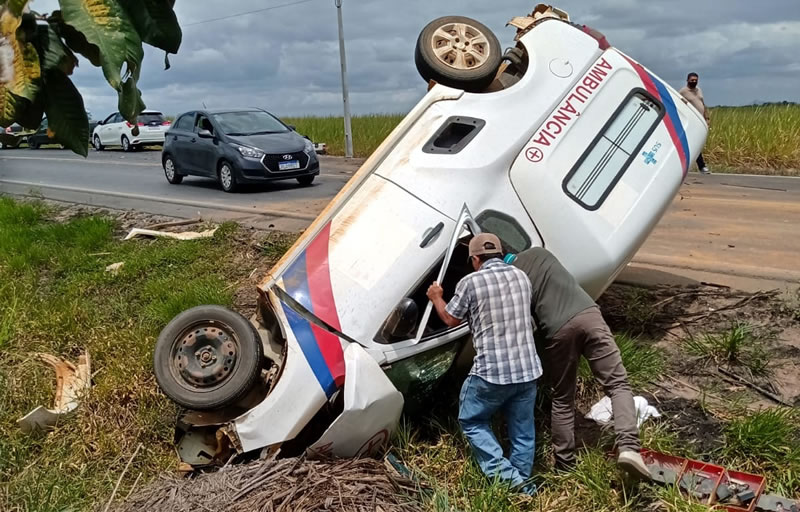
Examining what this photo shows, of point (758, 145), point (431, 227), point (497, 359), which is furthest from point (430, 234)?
point (758, 145)

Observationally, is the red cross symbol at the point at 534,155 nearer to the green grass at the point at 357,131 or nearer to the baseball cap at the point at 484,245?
the baseball cap at the point at 484,245

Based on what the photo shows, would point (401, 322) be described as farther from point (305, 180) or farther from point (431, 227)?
point (305, 180)

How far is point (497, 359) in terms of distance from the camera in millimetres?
4000

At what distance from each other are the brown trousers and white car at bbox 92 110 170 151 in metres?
24.1

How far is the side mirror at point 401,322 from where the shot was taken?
14.2ft

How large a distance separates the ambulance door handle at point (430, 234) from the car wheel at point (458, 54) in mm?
1168

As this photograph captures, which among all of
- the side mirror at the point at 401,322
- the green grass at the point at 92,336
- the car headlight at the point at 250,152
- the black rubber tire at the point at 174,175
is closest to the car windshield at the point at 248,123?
the car headlight at the point at 250,152

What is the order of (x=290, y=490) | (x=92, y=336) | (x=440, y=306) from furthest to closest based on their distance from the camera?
(x=92, y=336) < (x=440, y=306) < (x=290, y=490)

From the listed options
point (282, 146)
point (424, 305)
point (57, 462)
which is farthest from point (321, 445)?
point (282, 146)

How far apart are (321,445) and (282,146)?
1095cm

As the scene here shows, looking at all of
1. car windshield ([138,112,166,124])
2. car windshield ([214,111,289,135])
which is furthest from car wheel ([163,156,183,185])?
car windshield ([138,112,166,124])

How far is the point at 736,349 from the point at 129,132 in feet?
83.7

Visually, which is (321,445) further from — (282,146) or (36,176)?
(36,176)

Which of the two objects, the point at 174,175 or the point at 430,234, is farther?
the point at 174,175
